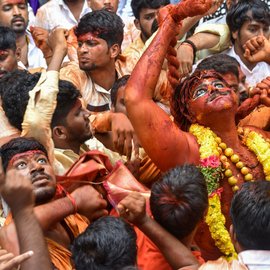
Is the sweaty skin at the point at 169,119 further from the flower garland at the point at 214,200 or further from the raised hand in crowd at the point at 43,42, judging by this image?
the raised hand in crowd at the point at 43,42

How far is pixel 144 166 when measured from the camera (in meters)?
5.87

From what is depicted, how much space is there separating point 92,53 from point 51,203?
247cm

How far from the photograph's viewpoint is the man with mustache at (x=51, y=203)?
16.5 feet

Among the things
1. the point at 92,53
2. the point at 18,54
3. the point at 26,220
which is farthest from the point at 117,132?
the point at 18,54

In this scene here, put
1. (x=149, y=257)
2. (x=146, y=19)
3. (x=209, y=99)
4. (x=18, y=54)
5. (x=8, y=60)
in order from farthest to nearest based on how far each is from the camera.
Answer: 1. (x=146, y=19)
2. (x=18, y=54)
3. (x=8, y=60)
4. (x=209, y=99)
5. (x=149, y=257)

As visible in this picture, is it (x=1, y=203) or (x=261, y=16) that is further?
(x=261, y=16)

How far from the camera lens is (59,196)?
5.36 m

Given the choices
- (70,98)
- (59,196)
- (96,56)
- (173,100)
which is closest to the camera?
(59,196)

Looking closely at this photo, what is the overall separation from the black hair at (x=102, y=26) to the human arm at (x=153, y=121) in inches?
80.6

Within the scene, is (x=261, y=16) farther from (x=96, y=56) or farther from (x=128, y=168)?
(x=128, y=168)

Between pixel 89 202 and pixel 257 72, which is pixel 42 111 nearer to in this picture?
pixel 89 202

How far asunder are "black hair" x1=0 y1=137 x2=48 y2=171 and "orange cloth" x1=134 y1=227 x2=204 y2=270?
32.9 inches

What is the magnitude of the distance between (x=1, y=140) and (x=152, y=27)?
2.18 meters

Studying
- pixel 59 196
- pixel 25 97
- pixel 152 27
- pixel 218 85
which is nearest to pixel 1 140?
pixel 25 97
